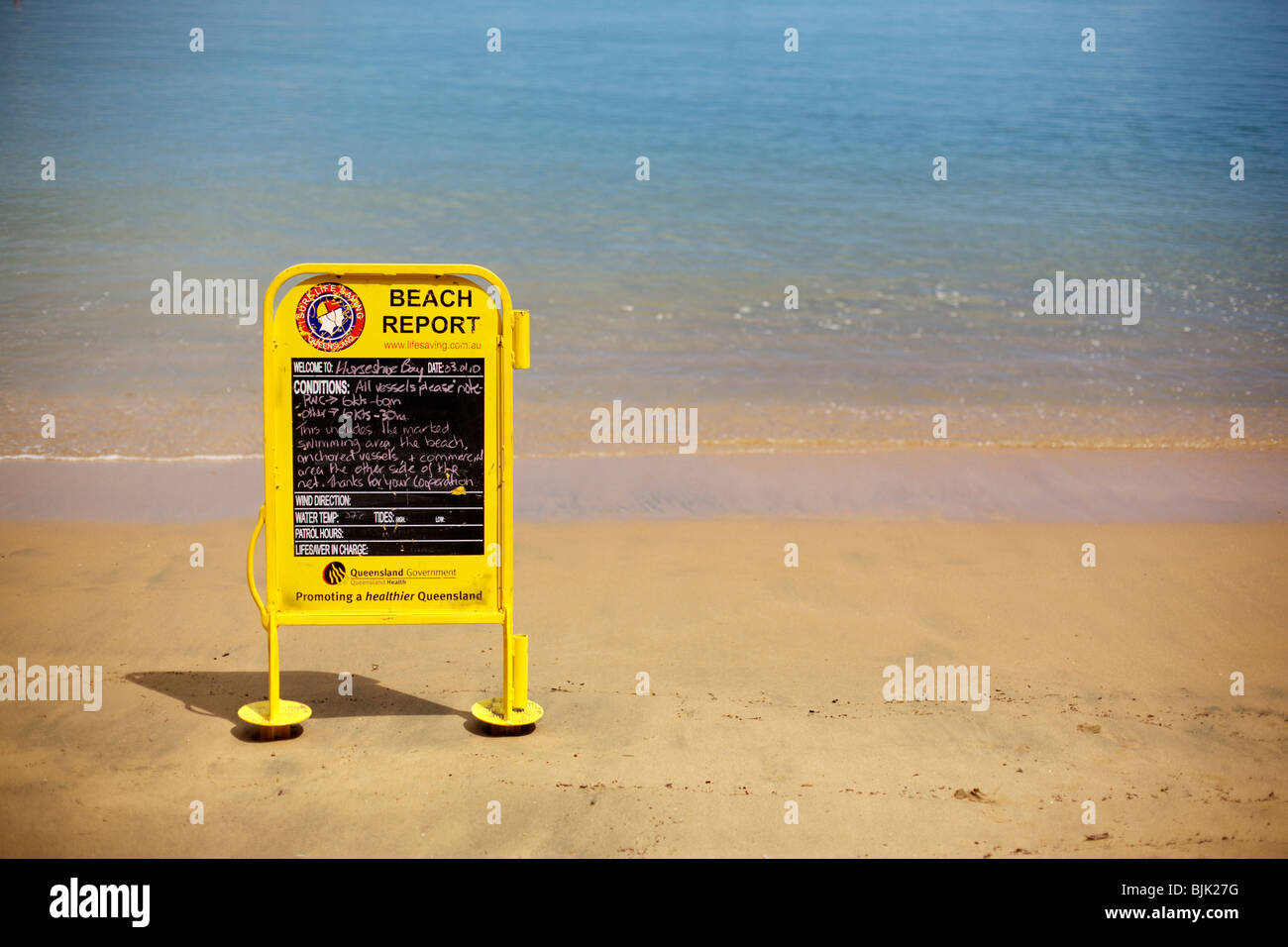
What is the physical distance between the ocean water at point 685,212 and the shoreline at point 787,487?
807 millimetres

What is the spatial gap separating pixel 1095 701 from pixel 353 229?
13085 mm

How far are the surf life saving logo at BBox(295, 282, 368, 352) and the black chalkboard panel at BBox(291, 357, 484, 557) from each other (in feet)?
0.27

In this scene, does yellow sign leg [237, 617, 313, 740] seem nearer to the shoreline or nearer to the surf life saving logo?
the surf life saving logo

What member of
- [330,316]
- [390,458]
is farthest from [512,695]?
[330,316]

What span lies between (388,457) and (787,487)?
3.51 metres

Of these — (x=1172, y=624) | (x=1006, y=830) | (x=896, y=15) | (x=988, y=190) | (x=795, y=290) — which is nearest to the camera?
(x=1006, y=830)

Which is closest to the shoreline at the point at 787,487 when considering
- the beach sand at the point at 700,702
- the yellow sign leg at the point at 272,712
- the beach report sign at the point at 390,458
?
the beach sand at the point at 700,702

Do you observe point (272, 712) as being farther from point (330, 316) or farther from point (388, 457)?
point (330, 316)

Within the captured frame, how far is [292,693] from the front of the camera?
187 inches

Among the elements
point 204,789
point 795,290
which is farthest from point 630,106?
point 204,789

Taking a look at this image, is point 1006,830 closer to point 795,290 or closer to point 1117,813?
point 1117,813

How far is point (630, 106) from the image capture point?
78.4 feet

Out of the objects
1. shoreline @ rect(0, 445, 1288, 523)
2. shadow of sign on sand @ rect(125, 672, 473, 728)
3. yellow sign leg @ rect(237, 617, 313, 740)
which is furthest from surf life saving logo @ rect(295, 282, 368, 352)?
shoreline @ rect(0, 445, 1288, 523)

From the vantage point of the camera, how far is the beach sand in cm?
377
